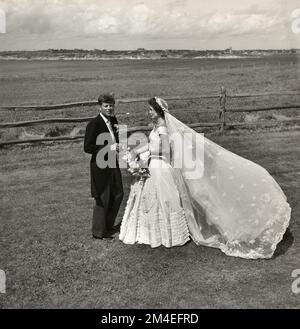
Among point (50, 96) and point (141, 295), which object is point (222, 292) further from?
point (50, 96)

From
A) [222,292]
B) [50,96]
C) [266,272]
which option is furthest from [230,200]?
[50,96]

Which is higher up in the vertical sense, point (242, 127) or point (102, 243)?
point (242, 127)

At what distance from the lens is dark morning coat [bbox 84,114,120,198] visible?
5.91 m

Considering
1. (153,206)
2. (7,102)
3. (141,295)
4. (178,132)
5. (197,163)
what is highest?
(7,102)

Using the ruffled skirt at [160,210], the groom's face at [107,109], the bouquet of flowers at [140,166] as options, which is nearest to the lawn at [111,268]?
the ruffled skirt at [160,210]

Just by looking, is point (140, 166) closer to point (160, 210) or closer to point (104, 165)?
point (104, 165)

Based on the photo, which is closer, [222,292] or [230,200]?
[222,292]

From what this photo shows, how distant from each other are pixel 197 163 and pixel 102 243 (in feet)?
5.78

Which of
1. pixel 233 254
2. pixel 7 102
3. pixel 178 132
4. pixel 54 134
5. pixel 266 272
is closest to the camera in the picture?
pixel 266 272

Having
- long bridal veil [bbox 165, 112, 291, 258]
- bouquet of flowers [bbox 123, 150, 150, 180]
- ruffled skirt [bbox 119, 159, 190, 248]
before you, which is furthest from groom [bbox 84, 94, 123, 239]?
long bridal veil [bbox 165, 112, 291, 258]

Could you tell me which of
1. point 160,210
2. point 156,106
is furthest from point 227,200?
point 156,106

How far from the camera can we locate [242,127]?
14203 millimetres

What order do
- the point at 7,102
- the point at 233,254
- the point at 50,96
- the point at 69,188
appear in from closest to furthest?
the point at 233,254 → the point at 69,188 → the point at 7,102 → the point at 50,96

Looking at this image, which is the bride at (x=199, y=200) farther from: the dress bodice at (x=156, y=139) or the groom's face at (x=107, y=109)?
the groom's face at (x=107, y=109)
